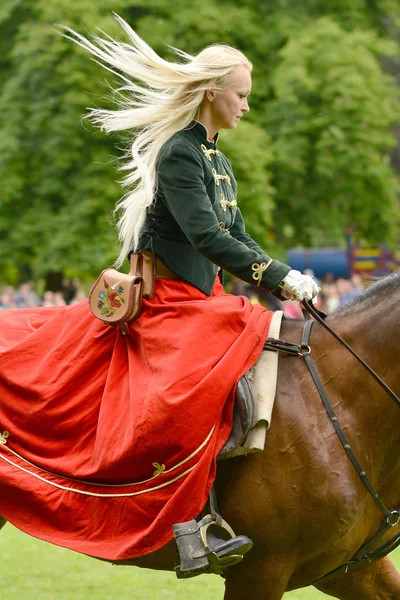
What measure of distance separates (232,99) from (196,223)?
0.66m

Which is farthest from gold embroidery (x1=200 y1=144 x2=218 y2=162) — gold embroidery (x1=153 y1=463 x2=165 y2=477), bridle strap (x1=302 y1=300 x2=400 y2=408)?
gold embroidery (x1=153 y1=463 x2=165 y2=477)

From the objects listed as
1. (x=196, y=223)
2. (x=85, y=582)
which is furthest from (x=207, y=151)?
(x=85, y=582)

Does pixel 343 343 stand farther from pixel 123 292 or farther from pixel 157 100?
pixel 157 100

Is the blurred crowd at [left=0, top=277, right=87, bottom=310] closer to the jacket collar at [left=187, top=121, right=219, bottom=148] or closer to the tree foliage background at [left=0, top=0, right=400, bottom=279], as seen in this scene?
the tree foliage background at [left=0, top=0, right=400, bottom=279]

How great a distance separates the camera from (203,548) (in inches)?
Result: 159

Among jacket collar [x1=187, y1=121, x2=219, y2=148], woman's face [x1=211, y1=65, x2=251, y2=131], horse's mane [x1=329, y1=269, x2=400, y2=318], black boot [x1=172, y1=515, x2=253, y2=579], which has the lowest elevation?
black boot [x1=172, y1=515, x2=253, y2=579]

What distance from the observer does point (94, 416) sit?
4.34m

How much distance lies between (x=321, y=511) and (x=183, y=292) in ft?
3.77

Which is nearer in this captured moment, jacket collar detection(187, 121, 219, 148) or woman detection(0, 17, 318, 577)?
woman detection(0, 17, 318, 577)

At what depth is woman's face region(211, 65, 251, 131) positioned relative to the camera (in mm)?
4461

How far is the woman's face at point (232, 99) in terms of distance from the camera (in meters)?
4.46

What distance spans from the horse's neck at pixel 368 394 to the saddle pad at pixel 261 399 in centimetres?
16

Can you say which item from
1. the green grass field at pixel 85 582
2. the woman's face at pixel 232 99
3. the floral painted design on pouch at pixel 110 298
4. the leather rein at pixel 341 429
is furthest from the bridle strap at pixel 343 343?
the green grass field at pixel 85 582

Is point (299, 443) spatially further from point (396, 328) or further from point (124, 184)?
point (124, 184)
